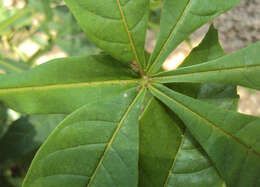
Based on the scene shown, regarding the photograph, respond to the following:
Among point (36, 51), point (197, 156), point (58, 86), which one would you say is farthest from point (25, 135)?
point (197, 156)

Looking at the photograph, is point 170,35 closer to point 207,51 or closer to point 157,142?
point 207,51

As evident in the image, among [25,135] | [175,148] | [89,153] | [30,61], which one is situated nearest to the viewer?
[89,153]

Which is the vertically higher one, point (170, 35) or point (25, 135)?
point (170, 35)

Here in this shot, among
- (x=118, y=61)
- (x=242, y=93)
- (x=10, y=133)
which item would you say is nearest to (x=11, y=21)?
(x=10, y=133)

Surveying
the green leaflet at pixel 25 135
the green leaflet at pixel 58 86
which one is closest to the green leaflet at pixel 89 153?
the green leaflet at pixel 58 86

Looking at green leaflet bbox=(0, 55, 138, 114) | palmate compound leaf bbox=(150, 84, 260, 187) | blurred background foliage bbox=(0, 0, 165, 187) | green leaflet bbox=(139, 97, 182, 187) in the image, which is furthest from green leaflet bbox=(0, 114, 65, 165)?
palmate compound leaf bbox=(150, 84, 260, 187)

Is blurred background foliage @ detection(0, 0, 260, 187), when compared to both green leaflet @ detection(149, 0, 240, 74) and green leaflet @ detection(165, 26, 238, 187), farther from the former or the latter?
green leaflet @ detection(165, 26, 238, 187)
